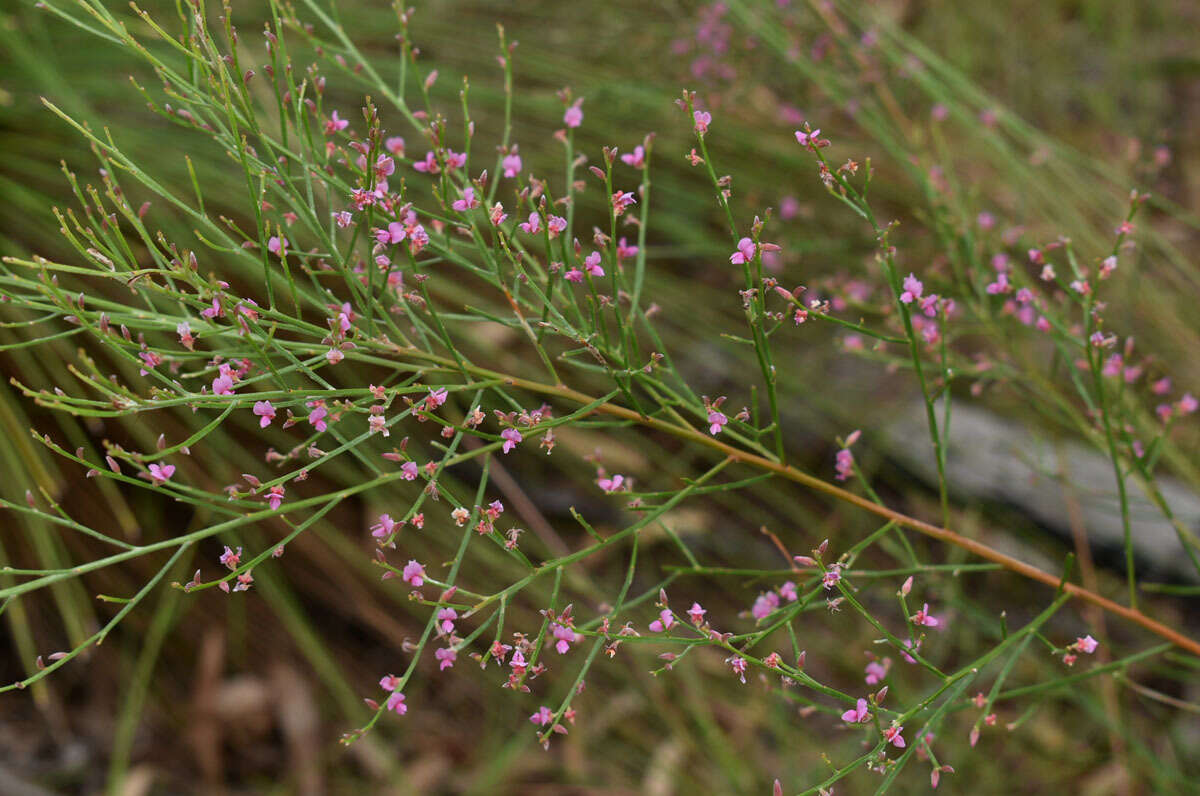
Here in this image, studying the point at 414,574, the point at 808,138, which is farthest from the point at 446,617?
the point at 808,138

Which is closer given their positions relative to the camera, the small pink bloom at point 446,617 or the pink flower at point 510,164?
the small pink bloom at point 446,617

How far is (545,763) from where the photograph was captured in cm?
183

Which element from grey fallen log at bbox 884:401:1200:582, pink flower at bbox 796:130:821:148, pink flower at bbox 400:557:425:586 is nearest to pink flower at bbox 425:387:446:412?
pink flower at bbox 400:557:425:586

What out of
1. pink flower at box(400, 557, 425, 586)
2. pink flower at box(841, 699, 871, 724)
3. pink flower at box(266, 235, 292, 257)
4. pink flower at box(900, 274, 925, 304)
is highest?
pink flower at box(266, 235, 292, 257)

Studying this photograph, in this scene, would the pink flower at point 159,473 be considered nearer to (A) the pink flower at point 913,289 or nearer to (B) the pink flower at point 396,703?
(B) the pink flower at point 396,703

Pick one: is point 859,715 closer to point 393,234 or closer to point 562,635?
point 562,635

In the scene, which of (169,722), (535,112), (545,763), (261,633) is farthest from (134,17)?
(545,763)

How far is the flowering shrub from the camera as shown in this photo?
2.40ft

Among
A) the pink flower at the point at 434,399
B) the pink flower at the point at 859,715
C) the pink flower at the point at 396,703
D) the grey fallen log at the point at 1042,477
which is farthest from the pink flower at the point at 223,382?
the grey fallen log at the point at 1042,477

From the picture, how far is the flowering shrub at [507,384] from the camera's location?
2.40ft

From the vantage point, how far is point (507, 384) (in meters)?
1.02

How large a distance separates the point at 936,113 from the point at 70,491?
1.50m

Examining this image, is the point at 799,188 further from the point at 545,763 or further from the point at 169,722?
the point at 169,722

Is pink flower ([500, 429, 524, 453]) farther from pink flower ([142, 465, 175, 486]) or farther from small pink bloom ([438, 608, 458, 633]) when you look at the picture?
pink flower ([142, 465, 175, 486])
